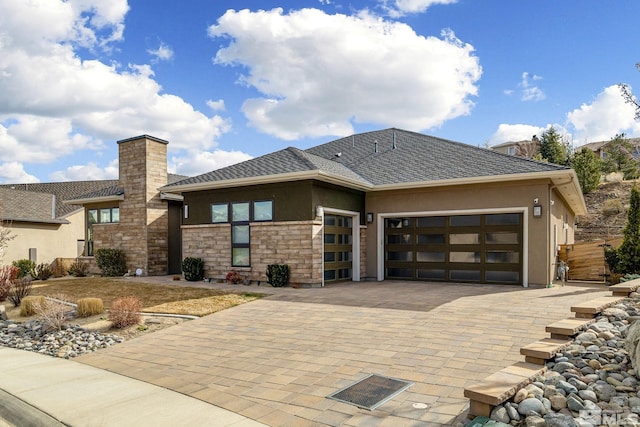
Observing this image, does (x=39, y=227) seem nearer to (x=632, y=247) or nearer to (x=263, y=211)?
(x=263, y=211)

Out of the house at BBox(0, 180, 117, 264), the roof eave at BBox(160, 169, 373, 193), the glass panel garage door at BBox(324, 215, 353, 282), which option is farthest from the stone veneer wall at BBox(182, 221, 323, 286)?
the house at BBox(0, 180, 117, 264)

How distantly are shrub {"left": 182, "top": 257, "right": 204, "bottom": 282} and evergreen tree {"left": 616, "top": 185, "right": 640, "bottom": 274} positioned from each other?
13438 millimetres

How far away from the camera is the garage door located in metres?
12.2

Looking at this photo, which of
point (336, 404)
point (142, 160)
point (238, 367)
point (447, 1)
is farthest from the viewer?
point (142, 160)

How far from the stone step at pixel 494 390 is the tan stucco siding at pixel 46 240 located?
22.2 metres

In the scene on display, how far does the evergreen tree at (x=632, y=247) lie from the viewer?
1252 cm

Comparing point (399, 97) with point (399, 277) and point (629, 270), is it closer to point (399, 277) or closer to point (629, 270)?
point (399, 277)

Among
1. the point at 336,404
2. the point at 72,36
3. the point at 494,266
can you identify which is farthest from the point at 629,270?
the point at 72,36

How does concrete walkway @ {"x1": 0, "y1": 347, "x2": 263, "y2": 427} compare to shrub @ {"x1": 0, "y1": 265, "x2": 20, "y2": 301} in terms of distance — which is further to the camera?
shrub @ {"x1": 0, "y1": 265, "x2": 20, "y2": 301}

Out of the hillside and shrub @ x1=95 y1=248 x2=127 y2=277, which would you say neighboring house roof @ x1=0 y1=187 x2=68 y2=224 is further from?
the hillside

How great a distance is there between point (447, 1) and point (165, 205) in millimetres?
12495

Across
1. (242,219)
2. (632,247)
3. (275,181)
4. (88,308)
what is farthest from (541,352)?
(632,247)

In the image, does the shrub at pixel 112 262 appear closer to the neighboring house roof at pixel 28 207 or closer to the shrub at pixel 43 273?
the shrub at pixel 43 273

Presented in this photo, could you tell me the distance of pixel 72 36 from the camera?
11.6 meters
